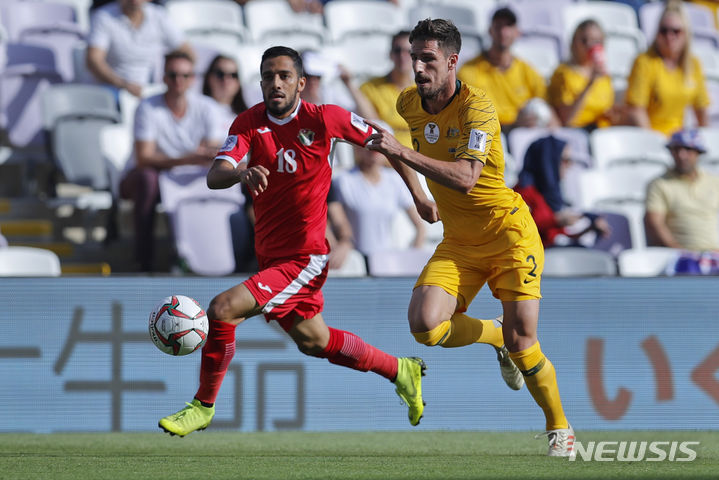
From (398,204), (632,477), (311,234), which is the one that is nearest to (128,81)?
(398,204)

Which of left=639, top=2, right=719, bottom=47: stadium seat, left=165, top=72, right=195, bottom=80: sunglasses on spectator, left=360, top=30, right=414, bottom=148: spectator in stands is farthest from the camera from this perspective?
left=639, top=2, right=719, bottom=47: stadium seat

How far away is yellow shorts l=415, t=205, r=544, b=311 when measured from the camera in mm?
5996

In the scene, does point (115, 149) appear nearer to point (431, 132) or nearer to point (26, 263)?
point (26, 263)

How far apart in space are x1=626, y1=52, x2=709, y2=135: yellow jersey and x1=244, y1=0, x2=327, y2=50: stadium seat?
3.50 m

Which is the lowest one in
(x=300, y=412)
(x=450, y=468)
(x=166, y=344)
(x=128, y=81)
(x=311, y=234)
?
(x=300, y=412)

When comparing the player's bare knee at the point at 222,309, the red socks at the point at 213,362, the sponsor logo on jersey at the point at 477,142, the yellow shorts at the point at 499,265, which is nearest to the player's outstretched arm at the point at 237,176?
the player's bare knee at the point at 222,309

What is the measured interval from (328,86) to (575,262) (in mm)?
3209

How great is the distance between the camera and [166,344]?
6.09 metres

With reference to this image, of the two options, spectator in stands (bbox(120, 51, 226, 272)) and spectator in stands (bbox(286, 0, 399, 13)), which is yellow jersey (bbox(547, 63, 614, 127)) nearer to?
spectator in stands (bbox(286, 0, 399, 13))

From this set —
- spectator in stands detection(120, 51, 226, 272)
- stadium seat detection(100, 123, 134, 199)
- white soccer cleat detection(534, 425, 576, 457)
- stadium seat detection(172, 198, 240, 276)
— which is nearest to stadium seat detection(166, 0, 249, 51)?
stadium seat detection(100, 123, 134, 199)

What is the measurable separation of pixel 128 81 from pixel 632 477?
7405 mm

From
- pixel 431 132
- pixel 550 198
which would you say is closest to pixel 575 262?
pixel 550 198

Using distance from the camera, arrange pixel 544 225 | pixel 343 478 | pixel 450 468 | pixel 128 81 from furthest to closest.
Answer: pixel 128 81
pixel 544 225
pixel 450 468
pixel 343 478

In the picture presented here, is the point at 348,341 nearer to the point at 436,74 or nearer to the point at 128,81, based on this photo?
the point at 436,74
